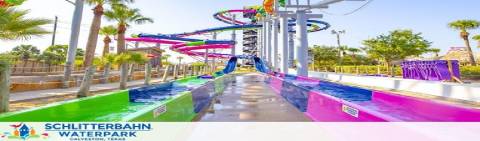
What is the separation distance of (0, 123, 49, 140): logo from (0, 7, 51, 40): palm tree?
120 inches

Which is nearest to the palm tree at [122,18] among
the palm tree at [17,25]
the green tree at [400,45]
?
the palm tree at [17,25]

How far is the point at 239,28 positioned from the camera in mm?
41719

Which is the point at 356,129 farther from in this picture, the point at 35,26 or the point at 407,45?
the point at 407,45

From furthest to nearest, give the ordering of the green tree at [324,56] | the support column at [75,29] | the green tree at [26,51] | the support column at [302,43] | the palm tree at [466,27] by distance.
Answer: the green tree at [324,56] < the palm tree at [466,27] < the green tree at [26,51] < the support column at [302,43] < the support column at [75,29]

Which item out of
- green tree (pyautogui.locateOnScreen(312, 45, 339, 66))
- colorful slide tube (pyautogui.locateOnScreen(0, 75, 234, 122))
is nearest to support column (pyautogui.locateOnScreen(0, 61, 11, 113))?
colorful slide tube (pyautogui.locateOnScreen(0, 75, 234, 122))

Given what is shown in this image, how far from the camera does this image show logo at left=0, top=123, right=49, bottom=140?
264 cm

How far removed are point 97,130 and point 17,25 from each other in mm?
4093

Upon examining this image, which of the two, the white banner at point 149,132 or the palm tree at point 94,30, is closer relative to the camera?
the white banner at point 149,132

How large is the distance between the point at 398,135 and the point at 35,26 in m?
6.61

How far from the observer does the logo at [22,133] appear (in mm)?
2643

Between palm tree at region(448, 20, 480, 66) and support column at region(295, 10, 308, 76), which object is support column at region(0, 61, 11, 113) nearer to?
support column at region(295, 10, 308, 76)

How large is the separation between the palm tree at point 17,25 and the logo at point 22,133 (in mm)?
3058

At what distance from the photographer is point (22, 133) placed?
2.71 meters

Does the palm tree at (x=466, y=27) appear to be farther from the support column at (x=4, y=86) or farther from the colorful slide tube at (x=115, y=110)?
the support column at (x=4, y=86)
